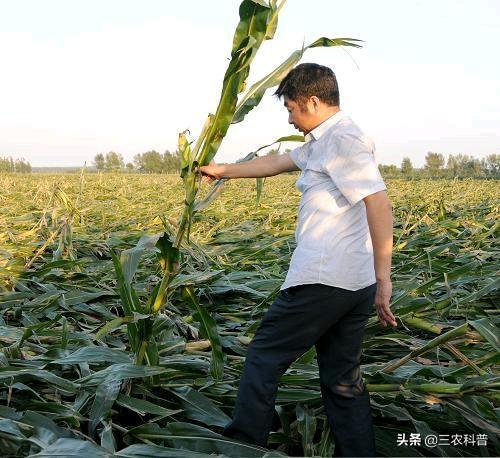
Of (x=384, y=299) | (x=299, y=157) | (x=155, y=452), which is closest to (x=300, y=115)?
(x=299, y=157)

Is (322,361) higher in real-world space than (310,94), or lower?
lower

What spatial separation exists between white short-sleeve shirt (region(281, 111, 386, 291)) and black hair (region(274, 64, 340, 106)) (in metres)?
0.07

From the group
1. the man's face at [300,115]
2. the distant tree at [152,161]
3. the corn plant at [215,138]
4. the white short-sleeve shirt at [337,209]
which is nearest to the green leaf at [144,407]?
the corn plant at [215,138]

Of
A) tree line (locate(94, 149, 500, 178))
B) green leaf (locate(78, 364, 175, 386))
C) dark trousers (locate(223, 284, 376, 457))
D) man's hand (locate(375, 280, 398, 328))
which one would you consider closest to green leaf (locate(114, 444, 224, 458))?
dark trousers (locate(223, 284, 376, 457))

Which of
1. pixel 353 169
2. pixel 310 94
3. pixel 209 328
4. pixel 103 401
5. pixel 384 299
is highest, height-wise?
pixel 310 94

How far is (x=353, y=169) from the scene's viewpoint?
1.76 m

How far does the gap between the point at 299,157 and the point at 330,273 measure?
448mm

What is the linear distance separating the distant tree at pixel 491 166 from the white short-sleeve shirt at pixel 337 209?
31004 millimetres

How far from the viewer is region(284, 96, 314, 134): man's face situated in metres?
1.84

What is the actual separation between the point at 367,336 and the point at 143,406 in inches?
43.3

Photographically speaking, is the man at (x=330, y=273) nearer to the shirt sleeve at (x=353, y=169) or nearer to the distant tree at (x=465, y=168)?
the shirt sleeve at (x=353, y=169)

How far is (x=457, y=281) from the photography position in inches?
130

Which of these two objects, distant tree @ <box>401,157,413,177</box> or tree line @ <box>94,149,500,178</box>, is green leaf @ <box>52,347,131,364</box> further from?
distant tree @ <box>401,157,413,177</box>

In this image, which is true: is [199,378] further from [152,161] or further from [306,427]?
[152,161]
